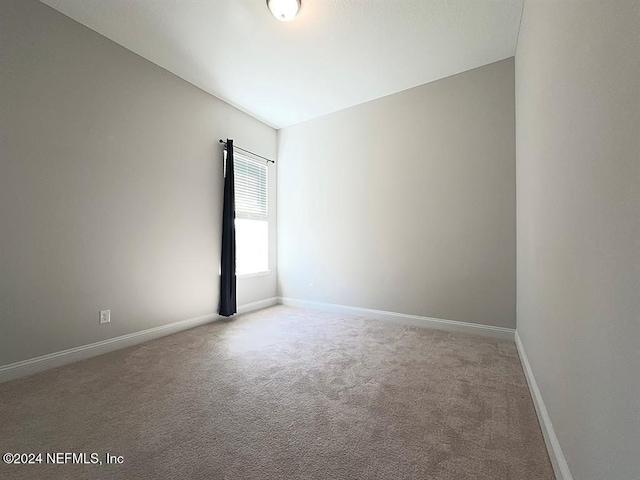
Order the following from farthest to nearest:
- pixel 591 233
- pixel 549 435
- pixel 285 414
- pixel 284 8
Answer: pixel 284 8, pixel 285 414, pixel 549 435, pixel 591 233

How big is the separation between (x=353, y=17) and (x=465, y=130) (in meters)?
1.69

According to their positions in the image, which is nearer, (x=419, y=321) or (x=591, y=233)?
(x=591, y=233)

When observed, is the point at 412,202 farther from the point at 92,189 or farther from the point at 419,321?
the point at 92,189

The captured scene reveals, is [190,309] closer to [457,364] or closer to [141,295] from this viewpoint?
[141,295]

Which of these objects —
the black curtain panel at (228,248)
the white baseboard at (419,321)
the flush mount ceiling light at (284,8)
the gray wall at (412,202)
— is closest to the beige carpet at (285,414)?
the white baseboard at (419,321)

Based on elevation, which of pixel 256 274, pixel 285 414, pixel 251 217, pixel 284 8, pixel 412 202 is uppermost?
pixel 284 8

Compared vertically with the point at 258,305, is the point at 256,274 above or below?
above

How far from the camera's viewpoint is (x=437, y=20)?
242 centimetres

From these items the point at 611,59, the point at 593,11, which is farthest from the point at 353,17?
the point at 611,59

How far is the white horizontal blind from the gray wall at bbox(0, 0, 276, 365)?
0.49 m

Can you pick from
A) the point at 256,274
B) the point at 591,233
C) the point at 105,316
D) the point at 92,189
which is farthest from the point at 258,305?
the point at 591,233

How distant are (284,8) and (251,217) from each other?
8.69 ft

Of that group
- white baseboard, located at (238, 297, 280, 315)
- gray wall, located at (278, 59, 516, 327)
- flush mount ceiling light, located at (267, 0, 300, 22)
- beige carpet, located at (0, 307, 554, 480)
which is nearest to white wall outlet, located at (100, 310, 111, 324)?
beige carpet, located at (0, 307, 554, 480)

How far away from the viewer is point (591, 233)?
3.05 feet
